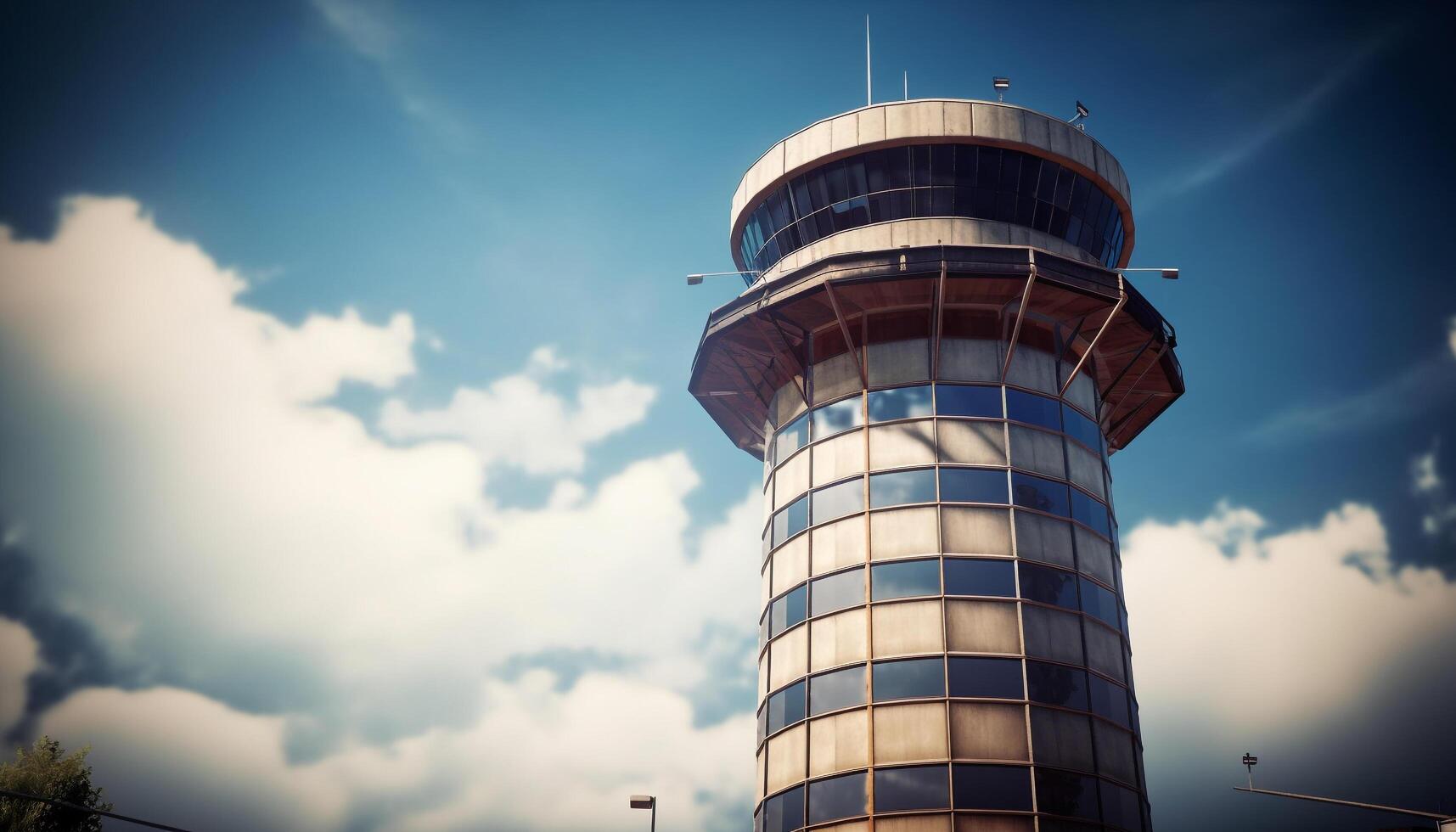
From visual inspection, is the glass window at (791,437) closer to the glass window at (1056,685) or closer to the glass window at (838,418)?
the glass window at (838,418)

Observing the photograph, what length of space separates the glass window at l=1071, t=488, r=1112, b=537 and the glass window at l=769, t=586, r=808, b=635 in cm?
1097

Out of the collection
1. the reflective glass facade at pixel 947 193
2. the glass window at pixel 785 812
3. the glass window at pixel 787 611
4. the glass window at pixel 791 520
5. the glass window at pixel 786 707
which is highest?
the reflective glass facade at pixel 947 193

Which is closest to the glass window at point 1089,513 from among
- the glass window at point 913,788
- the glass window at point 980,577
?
the glass window at point 980,577

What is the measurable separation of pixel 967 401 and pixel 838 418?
5.22 m

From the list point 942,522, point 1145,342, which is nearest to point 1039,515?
point 942,522

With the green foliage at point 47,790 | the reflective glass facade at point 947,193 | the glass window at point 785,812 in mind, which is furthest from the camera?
the green foliage at point 47,790

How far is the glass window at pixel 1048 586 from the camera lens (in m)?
43.0

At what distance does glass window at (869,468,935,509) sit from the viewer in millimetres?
44812

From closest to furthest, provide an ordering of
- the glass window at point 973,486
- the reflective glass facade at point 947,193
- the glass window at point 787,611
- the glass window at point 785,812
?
the glass window at point 785,812 < the glass window at point 973,486 < the glass window at point 787,611 < the reflective glass facade at point 947,193

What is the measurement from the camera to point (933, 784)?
39438 millimetres

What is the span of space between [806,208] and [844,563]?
54.8 feet

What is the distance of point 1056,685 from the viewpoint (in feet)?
136

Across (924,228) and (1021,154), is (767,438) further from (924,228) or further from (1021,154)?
(1021,154)

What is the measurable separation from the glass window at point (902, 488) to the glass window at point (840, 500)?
50 centimetres
